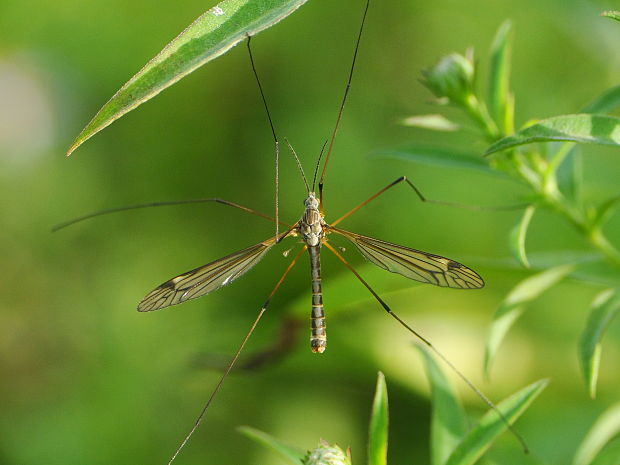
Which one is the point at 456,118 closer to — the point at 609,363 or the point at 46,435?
the point at 609,363

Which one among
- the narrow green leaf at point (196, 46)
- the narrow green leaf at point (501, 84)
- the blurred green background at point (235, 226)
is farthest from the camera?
the blurred green background at point (235, 226)

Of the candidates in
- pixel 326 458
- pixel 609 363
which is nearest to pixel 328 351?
pixel 609 363

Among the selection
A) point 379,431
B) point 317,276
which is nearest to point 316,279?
point 317,276

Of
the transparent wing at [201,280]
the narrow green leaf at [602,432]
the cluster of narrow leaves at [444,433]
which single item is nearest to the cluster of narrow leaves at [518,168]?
the cluster of narrow leaves at [444,433]

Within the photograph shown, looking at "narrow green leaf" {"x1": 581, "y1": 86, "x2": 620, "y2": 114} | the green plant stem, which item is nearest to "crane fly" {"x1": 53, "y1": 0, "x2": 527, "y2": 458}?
the green plant stem

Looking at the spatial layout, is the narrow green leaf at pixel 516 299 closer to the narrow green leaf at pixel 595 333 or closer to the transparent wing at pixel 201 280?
the narrow green leaf at pixel 595 333

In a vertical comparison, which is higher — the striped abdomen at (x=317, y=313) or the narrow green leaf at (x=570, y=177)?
the narrow green leaf at (x=570, y=177)
